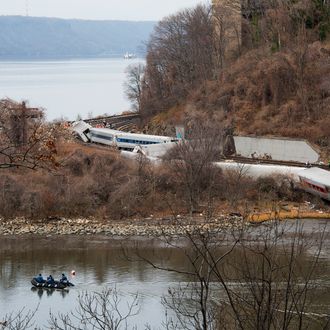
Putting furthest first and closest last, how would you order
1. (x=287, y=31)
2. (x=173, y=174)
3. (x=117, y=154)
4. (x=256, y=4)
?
(x=256, y=4) < (x=287, y=31) < (x=117, y=154) < (x=173, y=174)

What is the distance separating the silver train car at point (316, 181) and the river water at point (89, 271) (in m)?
2.04

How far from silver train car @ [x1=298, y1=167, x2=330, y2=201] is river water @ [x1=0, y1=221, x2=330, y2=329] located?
6.68 feet

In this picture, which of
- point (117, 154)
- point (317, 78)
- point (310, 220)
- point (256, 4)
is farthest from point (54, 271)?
point (256, 4)

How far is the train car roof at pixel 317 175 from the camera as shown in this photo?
1165 inches

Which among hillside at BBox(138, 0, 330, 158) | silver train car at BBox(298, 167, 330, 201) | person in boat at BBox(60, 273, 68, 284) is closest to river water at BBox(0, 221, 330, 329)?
person in boat at BBox(60, 273, 68, 284)

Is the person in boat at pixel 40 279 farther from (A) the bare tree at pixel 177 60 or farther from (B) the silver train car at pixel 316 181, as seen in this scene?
(A) the bare tree at pixel 177 60

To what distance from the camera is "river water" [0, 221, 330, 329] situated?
755 inches

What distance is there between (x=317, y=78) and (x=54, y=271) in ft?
66.2

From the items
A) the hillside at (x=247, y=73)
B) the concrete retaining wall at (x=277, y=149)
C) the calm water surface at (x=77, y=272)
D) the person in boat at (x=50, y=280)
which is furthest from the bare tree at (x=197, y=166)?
the person in boat at (x=50, y=280)

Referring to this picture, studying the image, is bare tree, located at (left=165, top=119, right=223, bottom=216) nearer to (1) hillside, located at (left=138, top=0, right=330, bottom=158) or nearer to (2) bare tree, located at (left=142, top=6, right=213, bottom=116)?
(1) hillside, located at (left=138, top=0, right=330, bottom=158)

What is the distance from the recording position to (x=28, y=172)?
111ft

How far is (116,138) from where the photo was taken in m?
40.2

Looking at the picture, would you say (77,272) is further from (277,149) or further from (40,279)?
(277,149)

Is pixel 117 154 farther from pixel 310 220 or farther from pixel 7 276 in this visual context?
pixel 7 276
